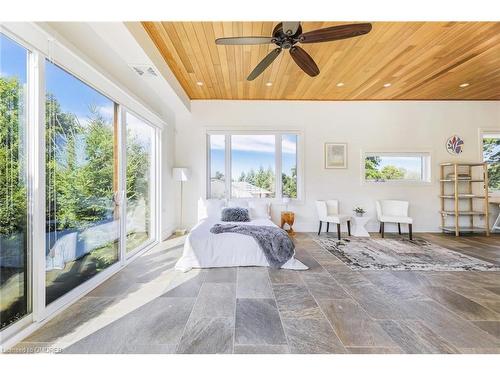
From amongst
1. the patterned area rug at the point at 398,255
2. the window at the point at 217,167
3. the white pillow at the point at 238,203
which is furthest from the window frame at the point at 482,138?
the window at the point at 217,167

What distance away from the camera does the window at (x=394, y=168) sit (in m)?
5.17

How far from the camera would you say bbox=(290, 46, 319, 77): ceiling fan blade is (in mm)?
2469

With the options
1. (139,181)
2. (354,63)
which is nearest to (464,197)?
(354,63)

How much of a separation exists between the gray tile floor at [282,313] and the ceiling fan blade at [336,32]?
2555 millimetres

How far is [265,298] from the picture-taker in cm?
220

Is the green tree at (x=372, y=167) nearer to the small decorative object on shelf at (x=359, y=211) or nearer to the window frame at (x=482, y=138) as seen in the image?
the small decorative object on shelf at (x=359, y=211)

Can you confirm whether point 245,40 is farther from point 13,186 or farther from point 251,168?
point 251,168

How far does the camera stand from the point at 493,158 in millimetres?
5117

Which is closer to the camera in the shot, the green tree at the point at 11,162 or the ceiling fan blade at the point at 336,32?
the green tree at the point at 11,162

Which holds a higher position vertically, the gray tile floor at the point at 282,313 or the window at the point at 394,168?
the window at the point at 394,168

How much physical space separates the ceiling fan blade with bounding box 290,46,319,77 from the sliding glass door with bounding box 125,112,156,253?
7.82 ft

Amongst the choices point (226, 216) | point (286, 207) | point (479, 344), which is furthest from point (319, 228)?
point (479, 344)
